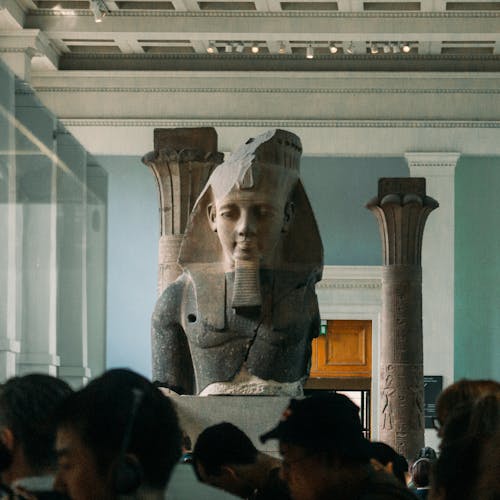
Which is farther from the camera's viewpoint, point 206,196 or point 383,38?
point 383,38

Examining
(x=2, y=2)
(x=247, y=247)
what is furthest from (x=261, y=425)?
(x=2, y=2)

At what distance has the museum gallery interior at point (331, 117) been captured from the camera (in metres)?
23.6

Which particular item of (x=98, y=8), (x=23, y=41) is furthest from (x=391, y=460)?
(x=23, y=41)

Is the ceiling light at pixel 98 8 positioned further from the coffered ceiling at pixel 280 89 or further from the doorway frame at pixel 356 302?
the doorway frame at pixel 356 302

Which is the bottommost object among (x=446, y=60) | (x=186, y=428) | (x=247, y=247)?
(x=186, y=428)

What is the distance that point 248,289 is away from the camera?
7848mm

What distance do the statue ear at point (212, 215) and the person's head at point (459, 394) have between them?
4.11m

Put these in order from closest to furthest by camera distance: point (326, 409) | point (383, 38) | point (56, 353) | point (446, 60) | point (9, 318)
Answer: point (326, 409), point (9, 318), point (56, 353), point (383, 38), point (446, 60)

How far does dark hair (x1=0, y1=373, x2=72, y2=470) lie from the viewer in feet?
9.57

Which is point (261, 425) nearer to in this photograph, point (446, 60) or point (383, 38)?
point (383, 38)

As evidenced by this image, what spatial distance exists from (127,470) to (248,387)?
531 centimetres

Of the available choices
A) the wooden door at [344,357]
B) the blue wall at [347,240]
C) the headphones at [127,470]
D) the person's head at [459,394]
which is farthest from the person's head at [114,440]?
the wooden door at [344,357]

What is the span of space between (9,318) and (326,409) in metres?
11.2

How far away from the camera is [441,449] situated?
3596 mm
